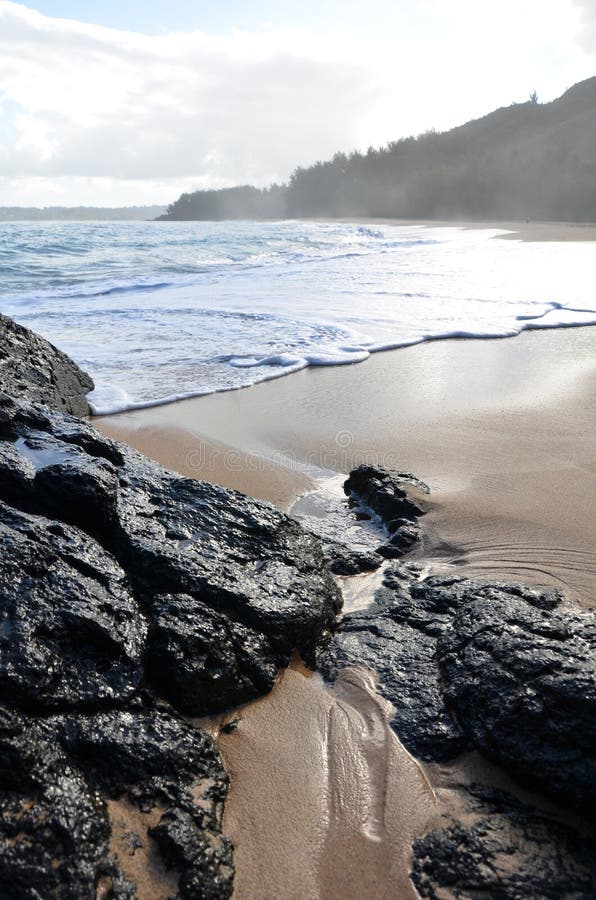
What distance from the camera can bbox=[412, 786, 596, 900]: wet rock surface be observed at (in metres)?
1.82

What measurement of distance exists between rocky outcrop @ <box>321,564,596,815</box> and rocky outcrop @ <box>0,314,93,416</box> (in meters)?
3.20

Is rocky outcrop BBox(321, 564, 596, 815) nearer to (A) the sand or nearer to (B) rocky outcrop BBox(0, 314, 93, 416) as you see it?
(A) the sand

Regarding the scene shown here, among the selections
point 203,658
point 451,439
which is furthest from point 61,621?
point 451,439

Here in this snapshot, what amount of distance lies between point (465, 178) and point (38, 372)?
39.7m

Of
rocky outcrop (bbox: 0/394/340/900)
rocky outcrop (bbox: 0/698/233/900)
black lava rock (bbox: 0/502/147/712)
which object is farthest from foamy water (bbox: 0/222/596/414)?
rocky outcrop (bbox: 0/698/233/900)

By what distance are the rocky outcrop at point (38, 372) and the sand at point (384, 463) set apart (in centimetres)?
40

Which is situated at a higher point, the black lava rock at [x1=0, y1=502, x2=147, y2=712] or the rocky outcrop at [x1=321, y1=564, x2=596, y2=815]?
the black lava rock at [x1=0, y1=502, x2=147, y2=712]

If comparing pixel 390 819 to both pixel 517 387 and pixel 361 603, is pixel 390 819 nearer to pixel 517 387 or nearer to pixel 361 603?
pixel 361 603

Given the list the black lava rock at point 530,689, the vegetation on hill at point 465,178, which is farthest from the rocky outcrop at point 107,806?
the vegetation on hill at point 465,178

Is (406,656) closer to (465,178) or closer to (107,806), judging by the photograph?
(107,806)

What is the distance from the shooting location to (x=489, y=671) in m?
2.35

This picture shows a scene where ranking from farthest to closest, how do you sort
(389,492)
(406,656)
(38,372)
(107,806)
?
1. (38,372)
2. (389,492)
3. (406,656)
4. (107,806)

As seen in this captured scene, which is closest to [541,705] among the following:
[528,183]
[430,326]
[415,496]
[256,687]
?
[256,687]

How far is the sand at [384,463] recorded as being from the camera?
2.01m
